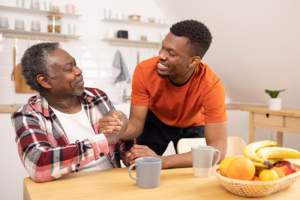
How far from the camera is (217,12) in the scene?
112 inches

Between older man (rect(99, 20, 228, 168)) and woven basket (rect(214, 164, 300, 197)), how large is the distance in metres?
0.32

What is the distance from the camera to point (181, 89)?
1.47 m

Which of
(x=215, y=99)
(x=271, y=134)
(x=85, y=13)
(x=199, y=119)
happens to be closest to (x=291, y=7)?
(x=199, y=119)

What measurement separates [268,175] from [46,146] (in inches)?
28.0

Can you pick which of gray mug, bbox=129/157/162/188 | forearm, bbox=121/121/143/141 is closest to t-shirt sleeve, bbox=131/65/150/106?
forearm, bbox=121/121/143/141

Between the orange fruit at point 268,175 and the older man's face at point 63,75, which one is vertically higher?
the older man's face at point 63,75

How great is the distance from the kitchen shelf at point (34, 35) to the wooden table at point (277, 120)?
2168mm

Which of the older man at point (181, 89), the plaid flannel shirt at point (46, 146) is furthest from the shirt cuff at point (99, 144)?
the older man at point (181, 89)

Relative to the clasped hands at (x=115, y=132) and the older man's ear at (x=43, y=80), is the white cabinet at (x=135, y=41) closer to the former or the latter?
the older man's ear at (x=43, y=80)

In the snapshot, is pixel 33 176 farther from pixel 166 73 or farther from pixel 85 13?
pixel 85 13

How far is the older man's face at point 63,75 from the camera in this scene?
3.91 ft

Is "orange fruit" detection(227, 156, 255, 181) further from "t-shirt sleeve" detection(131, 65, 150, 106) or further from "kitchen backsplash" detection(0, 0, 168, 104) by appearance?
"kitchen backsplash" detection(0, 0, 168, 104)

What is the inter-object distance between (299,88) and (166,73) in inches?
77.8

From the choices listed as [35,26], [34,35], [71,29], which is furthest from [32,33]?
[71,29]
